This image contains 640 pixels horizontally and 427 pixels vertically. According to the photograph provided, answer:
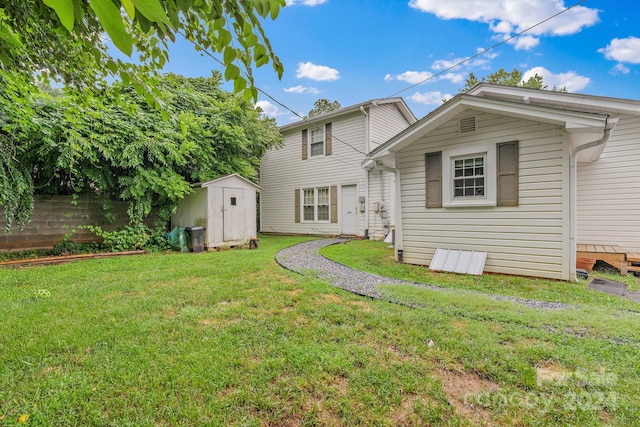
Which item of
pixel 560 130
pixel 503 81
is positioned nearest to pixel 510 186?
pixel 560 130

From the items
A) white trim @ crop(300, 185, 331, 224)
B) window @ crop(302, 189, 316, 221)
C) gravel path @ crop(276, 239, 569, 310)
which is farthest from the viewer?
window @ crop(302, 189, 316, 221)

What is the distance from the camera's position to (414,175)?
6.12m

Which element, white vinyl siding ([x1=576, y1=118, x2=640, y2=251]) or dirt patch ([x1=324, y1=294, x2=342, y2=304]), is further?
white vinyl siding ([x1=576, y1=118, x2=640, y2=251])

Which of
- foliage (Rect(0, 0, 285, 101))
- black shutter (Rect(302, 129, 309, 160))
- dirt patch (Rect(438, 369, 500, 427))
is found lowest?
dirt patch (Rect(438, 369, 500, 427))

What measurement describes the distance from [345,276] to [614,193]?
6184mm

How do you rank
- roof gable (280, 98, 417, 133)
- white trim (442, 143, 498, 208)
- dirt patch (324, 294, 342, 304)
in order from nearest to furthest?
dirt patch (324, 294, 342, 304)
white trim (442, 143, 498, 208)
roof gable (280, 98, 417, 133)

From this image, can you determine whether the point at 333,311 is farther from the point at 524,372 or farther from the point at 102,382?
the point at 102,382

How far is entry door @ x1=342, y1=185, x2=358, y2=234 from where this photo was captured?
36.1 feet

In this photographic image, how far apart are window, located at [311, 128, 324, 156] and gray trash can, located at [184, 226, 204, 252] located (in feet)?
19.1

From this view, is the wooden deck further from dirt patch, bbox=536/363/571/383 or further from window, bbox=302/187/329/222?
window, bbox=302/187/329/222

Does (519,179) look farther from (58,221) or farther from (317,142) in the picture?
(58,221)

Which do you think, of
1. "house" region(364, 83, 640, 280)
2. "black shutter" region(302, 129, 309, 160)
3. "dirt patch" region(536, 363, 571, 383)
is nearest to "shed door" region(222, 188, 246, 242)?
"black shutter" region(302, 129, 309, 160)

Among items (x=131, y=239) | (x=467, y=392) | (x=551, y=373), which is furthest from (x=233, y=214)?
(x=551, y=373)

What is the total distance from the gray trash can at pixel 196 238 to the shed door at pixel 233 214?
702 mm
